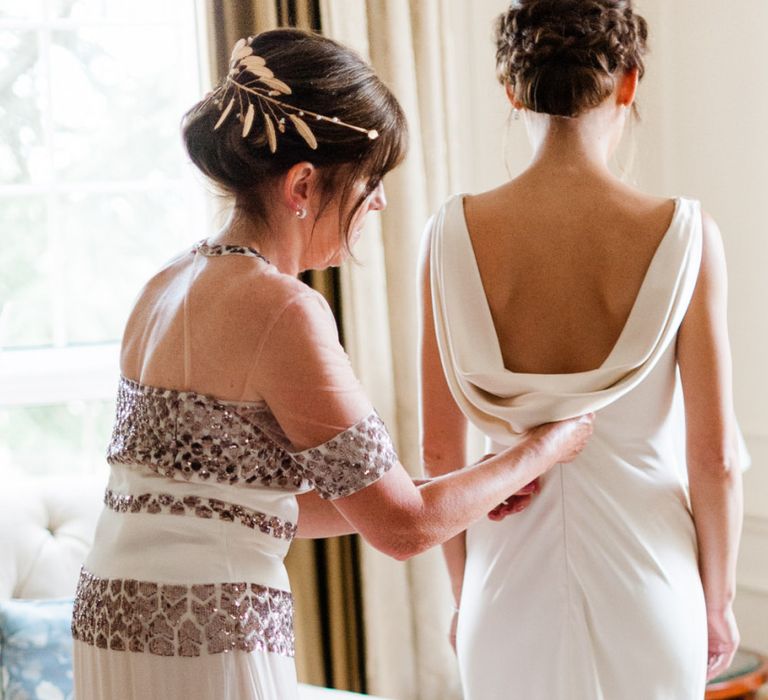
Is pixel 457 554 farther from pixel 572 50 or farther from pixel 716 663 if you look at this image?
pixel 572 50

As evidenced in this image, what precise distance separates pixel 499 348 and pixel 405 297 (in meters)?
1.27

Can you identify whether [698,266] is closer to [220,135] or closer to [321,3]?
[220,135]

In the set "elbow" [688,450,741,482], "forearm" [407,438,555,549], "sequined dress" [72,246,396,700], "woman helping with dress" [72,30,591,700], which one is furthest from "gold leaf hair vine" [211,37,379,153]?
"elbow" [688,450,741,482]

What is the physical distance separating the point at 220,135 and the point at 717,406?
32.3 inches

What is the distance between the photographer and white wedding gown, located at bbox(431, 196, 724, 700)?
155cm

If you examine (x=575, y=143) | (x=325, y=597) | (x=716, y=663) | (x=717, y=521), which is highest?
(x=575, y=143)

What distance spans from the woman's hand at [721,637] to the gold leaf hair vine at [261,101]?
0.95 meters

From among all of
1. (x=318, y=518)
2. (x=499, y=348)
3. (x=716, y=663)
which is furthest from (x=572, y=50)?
(x=716, y=663)

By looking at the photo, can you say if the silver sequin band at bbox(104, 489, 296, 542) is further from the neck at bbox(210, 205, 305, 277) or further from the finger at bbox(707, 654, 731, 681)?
the finger at bbox(707, 654, 731, 681)

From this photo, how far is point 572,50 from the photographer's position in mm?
1490

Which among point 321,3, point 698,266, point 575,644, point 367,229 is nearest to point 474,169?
point 367,229

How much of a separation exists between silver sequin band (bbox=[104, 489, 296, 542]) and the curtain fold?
1.51 m

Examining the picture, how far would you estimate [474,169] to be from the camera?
9.84 feet

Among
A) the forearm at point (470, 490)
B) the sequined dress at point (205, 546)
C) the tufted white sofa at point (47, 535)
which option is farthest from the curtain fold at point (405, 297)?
the sequined dress at point (205, 546)
